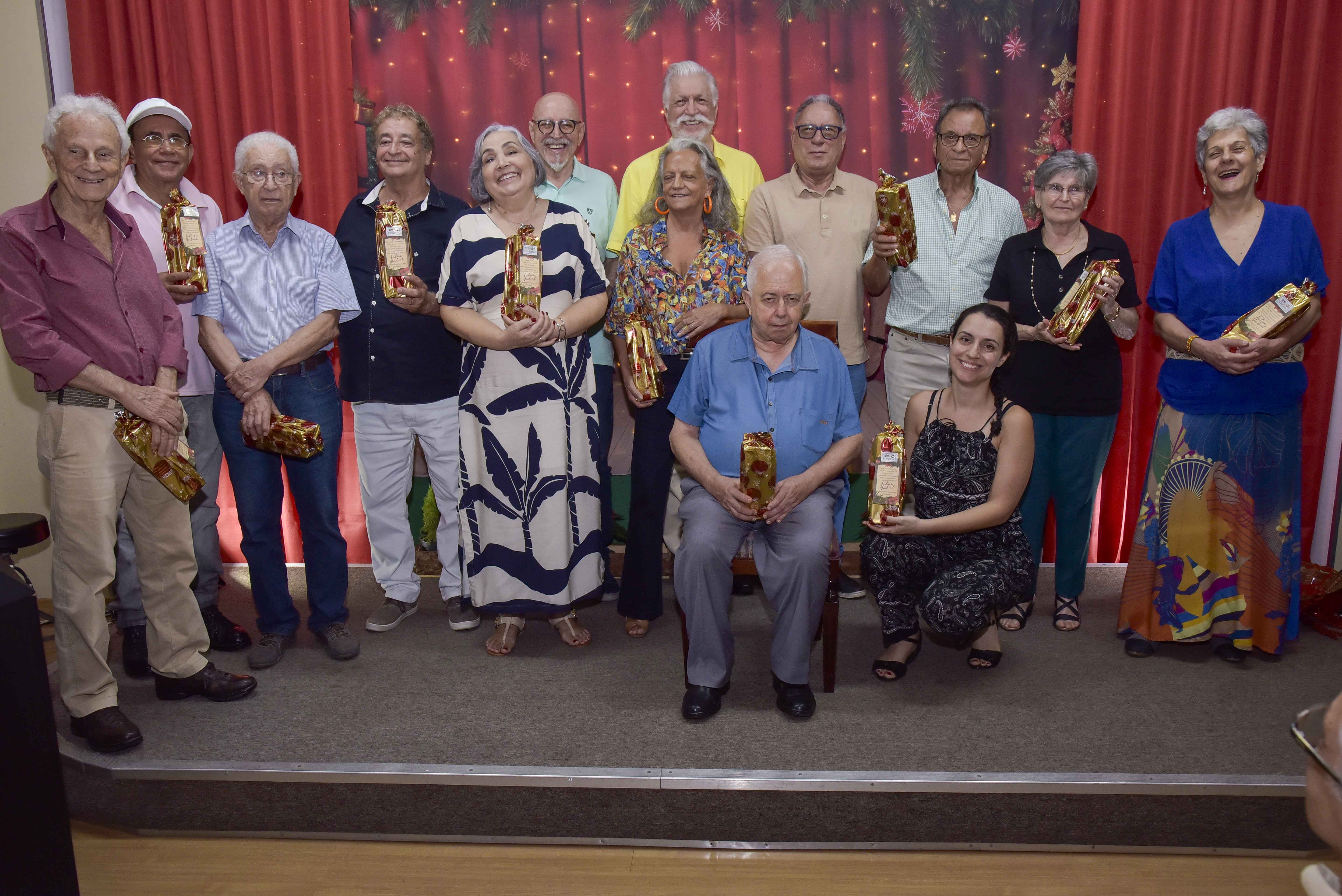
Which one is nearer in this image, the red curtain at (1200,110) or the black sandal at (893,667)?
the black sandal at (893,667)

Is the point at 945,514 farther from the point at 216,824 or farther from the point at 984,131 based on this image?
the point at 216,824

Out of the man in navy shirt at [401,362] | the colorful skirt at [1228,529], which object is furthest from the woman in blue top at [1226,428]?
the man in navy shirt at [401,362]

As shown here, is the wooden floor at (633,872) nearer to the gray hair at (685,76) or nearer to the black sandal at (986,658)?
the black sandal at (986,658)

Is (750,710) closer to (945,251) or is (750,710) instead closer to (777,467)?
(777,467)

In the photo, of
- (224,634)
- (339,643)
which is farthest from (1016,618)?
(224,634)

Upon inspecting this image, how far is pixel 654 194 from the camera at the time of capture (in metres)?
3.12

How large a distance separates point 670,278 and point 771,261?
447 millimetres

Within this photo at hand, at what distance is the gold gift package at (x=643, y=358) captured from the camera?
9.67 ft

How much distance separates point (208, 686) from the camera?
283 centimetres

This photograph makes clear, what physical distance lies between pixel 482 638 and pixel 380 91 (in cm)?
250

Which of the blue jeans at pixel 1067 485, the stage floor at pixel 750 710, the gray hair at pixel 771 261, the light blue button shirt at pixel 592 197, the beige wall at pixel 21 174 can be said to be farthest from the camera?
the beige wall at pixel 21 174

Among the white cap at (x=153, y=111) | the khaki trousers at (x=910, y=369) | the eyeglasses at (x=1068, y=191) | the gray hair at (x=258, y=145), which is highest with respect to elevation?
the white cap at (x=153, y=111)

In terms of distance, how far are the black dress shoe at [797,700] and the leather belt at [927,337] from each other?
1.34m

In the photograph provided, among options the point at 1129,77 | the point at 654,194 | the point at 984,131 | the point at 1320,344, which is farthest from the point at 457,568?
the point at 1320,344
